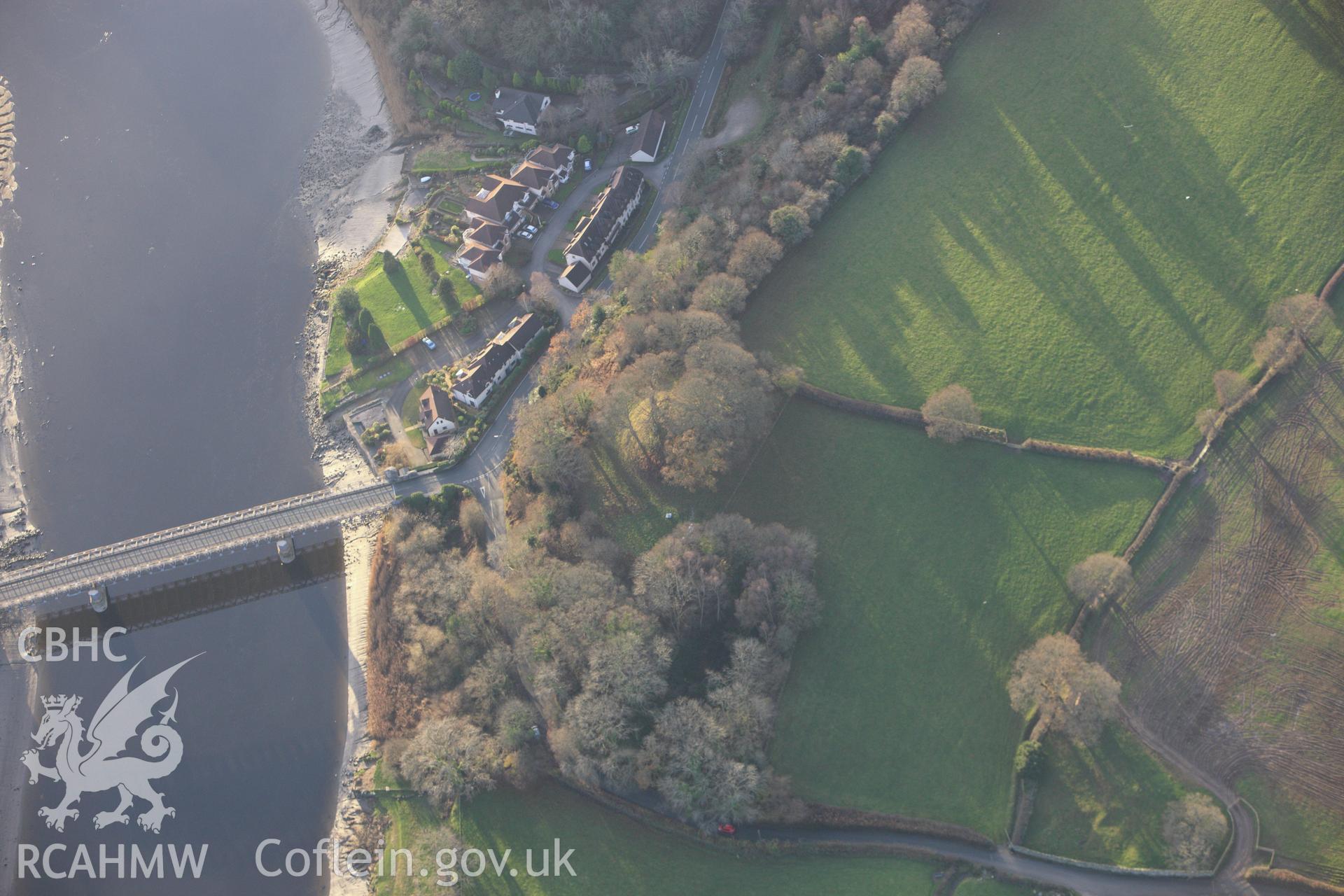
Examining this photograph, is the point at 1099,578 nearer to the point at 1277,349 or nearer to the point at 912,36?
the point at 1277,349

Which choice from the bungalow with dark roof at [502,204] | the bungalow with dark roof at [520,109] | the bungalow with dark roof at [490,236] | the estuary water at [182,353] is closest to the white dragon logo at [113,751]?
the estuary water at [182,353]

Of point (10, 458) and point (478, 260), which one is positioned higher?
point (10, 458)

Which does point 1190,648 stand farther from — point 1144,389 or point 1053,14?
point 1053,14

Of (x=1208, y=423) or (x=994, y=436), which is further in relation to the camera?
(x=994, y=436)

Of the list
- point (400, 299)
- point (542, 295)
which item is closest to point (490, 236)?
point (542, 295)

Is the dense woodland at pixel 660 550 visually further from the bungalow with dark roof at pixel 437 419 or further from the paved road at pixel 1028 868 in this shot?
the bungalow with dark roof at pixel 437 419

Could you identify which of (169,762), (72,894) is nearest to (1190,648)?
(169,762)

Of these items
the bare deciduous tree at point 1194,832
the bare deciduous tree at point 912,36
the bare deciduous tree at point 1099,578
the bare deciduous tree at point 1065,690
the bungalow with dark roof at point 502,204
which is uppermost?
the bungalow with dark roof at point 502,204
